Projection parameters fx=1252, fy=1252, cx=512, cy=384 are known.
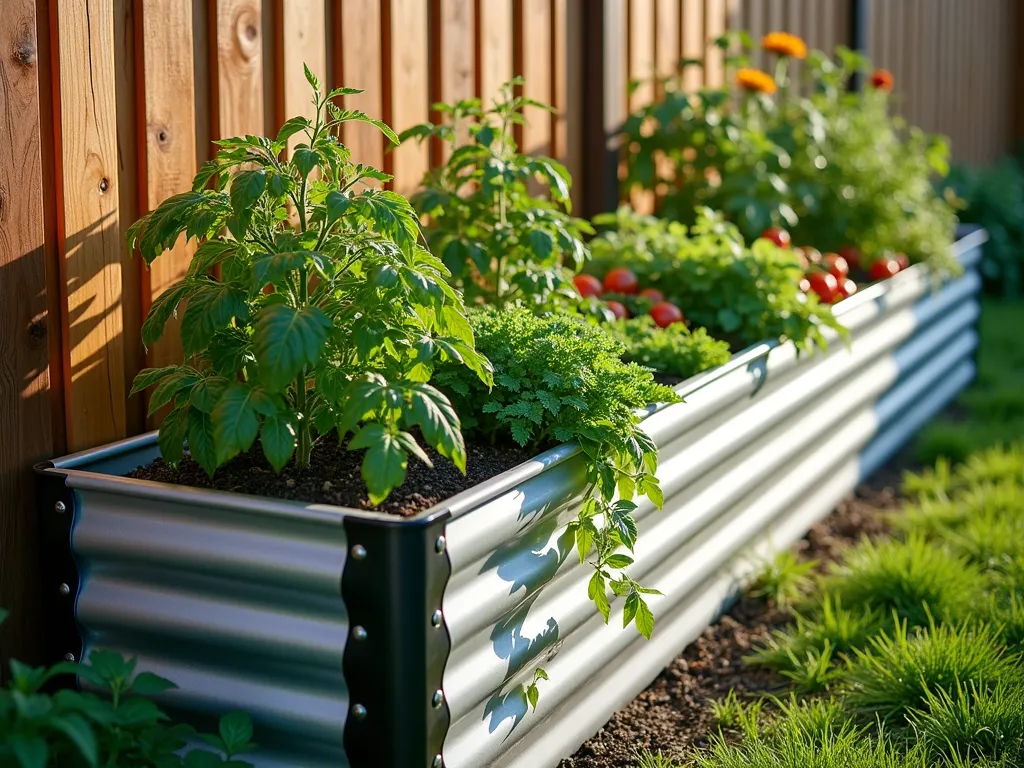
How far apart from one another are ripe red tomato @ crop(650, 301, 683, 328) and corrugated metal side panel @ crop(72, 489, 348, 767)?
1712 mm

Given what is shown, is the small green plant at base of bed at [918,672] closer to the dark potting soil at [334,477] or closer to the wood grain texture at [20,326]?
the dark potting soil at [334,477]

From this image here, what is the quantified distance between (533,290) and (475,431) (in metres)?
0.43

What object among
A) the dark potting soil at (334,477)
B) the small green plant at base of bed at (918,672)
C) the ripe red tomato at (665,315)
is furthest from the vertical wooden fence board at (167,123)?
the small green plant at base of bed at (918,672)

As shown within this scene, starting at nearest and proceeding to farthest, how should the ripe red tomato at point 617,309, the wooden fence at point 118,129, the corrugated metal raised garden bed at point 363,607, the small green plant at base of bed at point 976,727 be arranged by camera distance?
the corrugated metal raised garden bed at point 363,607
the wooden fence at point 118,129
the small green plant at base of bed at point 976,727
the ripe red tomato at point 617,309

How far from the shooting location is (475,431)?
2654 millimetres

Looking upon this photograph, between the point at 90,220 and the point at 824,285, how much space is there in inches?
96.4

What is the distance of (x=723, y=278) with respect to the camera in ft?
12.0

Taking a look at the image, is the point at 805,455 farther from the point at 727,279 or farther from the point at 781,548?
the point at 727,279

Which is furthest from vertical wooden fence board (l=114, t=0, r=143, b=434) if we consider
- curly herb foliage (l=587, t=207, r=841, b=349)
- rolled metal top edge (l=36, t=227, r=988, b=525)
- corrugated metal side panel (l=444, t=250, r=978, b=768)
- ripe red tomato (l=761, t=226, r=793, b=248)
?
ripe red tomato (l=761, t=226, r=793, b=248)

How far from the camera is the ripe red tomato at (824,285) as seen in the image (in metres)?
4.05

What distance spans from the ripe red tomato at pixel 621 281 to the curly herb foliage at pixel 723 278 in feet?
0.41

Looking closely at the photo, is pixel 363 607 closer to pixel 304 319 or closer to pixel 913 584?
pixel 304 319

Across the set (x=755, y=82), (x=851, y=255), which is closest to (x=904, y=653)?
(x=851, y=255)

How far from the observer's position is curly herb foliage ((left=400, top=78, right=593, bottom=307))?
2.93 metres
